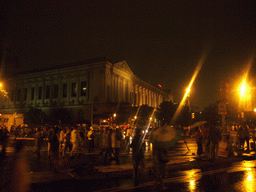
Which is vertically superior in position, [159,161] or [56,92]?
[56,92]

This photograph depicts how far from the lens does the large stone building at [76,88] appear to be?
66.0 meters

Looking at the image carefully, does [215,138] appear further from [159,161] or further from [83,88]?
[83,88]

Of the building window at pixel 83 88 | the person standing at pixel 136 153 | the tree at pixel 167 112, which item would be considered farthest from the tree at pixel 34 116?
the person standing at pixel 136 153

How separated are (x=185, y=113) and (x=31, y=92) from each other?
4883 cm

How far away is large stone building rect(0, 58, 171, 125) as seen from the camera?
66.0 m

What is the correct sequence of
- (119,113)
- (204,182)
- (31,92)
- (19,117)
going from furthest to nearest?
(31,92) → (119,113) → (19,117) → (204,182)

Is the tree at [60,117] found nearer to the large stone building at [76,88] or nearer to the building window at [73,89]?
the large stone building at [76,88]

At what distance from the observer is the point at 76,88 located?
70438 mm

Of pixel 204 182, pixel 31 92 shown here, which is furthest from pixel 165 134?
pixel 31 92

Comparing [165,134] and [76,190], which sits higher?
[165,134]

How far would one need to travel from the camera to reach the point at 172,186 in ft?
24.7

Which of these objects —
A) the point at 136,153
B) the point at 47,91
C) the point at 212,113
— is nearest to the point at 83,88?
the point at 47,91

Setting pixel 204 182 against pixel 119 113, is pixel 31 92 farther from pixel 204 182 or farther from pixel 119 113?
pixel 204 182

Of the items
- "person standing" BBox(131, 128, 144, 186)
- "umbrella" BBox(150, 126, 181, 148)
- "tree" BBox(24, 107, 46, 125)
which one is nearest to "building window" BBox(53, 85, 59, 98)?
"tree" BBox(24, 107, 46, 125)
